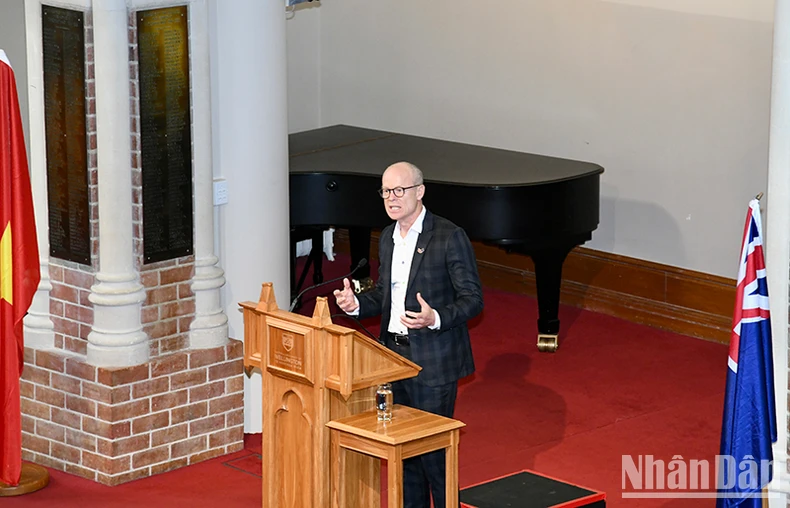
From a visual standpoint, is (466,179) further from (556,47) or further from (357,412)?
(357,412)

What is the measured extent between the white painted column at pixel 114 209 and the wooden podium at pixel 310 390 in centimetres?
122

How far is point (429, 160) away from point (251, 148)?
2092mm

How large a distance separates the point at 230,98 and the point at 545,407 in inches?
93.5

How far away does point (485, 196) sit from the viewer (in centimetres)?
780

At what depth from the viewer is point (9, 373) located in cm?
568

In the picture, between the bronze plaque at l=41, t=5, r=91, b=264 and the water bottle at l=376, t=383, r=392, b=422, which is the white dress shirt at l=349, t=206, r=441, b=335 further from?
the bronze plaque at l=41, t=5, r=91, b=264

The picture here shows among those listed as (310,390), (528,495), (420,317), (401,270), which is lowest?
(528,495)

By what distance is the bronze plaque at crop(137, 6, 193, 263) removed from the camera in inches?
243

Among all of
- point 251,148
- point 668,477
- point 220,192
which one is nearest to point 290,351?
point 220,192

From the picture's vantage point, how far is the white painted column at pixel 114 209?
602cm

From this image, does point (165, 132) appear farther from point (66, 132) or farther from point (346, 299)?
point (346, 299)

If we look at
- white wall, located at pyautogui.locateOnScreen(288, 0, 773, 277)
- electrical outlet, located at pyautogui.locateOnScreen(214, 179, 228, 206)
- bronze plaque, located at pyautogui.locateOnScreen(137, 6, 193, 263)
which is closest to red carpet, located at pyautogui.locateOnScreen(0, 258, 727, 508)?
white wall, located at pyautogui.locateOnScreen(288, 0, 773, 277)

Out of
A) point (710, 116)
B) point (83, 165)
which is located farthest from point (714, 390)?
point (83, 165)

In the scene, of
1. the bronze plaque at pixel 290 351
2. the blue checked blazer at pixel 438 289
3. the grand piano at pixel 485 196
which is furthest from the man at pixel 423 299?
the grand piano at pixel 485 196
